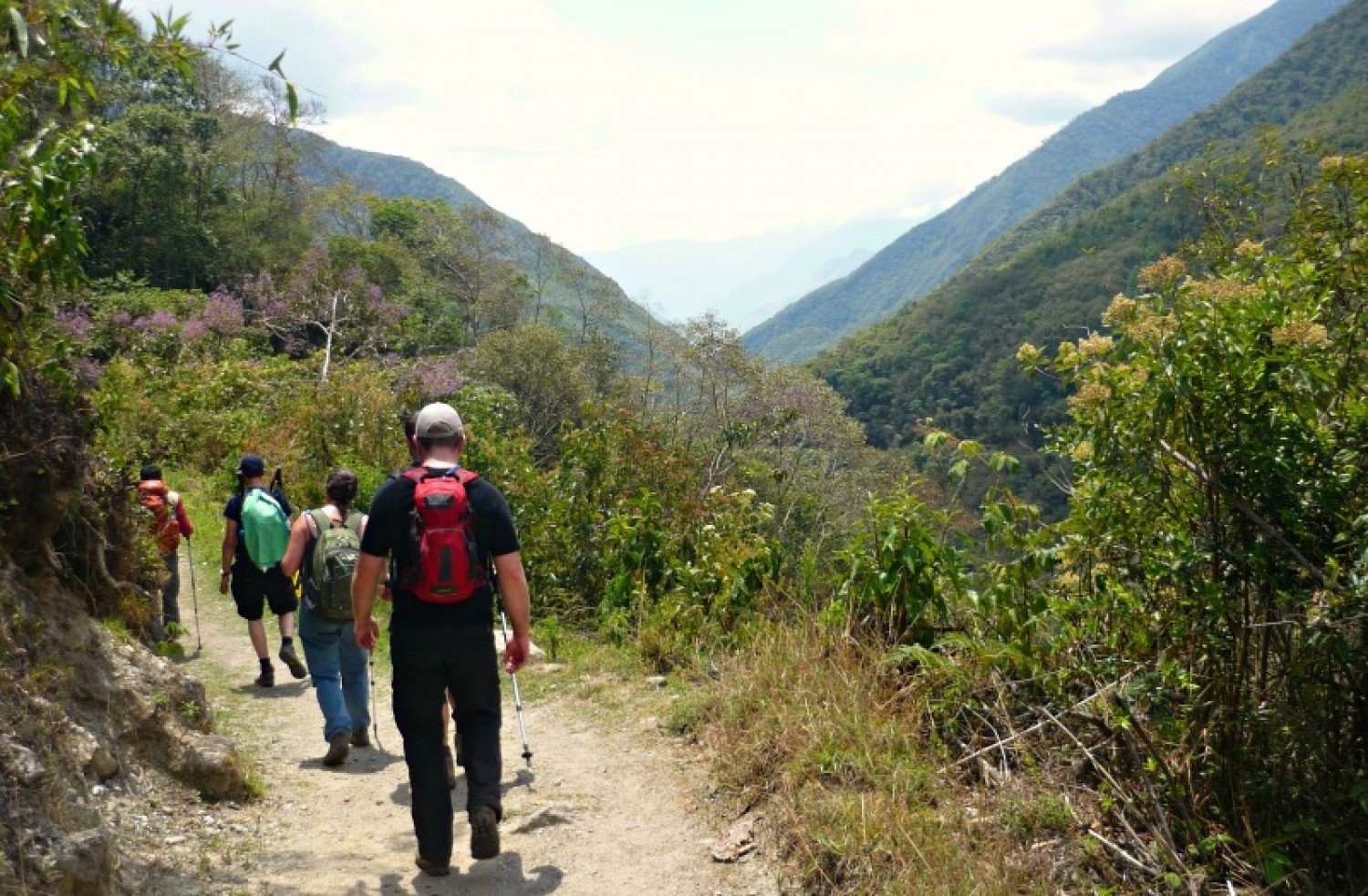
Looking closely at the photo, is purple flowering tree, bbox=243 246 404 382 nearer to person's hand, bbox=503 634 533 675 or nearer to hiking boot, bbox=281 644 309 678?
Result: hiking boot, bbox=281 644 309 678

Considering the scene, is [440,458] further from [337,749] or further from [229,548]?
[229,548]

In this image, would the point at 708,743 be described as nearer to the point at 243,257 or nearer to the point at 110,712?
the point at 110,712

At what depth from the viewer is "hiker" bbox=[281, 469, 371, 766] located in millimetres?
5902

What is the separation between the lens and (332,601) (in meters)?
5.89

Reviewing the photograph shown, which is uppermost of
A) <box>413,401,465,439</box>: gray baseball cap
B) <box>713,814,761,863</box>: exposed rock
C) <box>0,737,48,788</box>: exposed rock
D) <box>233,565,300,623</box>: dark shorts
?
<box>413,401,465,439</box>: gray baseball cap

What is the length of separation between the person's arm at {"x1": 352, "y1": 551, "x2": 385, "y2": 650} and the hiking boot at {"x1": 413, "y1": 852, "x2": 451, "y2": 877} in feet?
2.99

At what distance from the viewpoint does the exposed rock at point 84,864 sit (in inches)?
132

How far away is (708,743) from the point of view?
5785mm

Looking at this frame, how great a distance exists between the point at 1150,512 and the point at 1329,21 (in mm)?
137305

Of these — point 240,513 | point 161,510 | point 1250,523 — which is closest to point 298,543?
point 240,513

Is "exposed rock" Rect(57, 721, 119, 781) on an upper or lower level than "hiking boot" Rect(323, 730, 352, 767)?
upper

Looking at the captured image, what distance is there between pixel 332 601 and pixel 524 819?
1.71 meters

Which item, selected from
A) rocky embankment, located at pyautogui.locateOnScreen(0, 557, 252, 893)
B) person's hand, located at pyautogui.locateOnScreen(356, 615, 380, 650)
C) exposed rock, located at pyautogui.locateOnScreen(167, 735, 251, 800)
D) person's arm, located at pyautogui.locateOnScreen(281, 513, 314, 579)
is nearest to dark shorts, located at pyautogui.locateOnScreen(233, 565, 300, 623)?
person's arm, located at pyautogui.locateOnScreen(281, 513, 314, 579)

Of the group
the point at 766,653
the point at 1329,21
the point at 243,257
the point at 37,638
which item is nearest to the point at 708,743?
the point at 766,653
